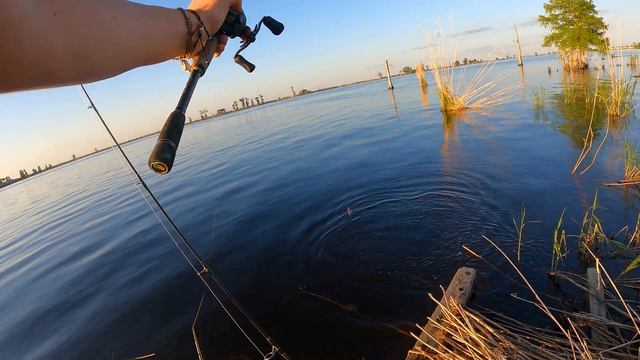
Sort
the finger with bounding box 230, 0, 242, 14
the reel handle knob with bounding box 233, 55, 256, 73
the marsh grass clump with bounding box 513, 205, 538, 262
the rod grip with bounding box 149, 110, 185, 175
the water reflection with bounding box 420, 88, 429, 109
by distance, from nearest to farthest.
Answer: the rod grip with bounding box 149, 110, 185, 175
the finger with bounding box 230, 0, 242, 14
the reel handle knob with bounding box 233, 55, 256, 73
the marsh grass clump with bounding box 513, 205, 538, 262
the water reflection with bounding box 420, 88, 429, 109

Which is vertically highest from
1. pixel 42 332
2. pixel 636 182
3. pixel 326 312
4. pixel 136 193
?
pixel 136 193

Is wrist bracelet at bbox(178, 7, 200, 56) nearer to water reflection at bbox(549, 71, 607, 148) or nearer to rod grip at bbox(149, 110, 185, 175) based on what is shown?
rod grip at bbox(149, 110, 185, 175)

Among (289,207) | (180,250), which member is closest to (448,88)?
(289,207)

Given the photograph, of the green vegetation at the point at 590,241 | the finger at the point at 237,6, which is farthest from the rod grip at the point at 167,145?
the green vegetation at the point at 590,241

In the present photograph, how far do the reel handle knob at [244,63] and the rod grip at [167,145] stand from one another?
1285 mm

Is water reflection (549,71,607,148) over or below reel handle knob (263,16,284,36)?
below

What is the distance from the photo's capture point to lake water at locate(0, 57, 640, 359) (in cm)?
354

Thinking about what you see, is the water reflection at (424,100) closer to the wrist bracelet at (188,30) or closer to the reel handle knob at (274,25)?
the reel handle knob at (274,25)

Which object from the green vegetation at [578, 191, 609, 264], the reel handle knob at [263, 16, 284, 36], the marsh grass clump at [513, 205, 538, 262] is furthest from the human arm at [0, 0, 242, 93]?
the green vegetation at [578, 191, 609, 264]

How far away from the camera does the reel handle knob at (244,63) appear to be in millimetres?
2467

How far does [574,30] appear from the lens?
89.2 ft

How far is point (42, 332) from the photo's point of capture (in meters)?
4.44

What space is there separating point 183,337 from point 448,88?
573 inches

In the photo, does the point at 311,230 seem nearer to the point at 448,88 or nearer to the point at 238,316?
the point at 238,316
